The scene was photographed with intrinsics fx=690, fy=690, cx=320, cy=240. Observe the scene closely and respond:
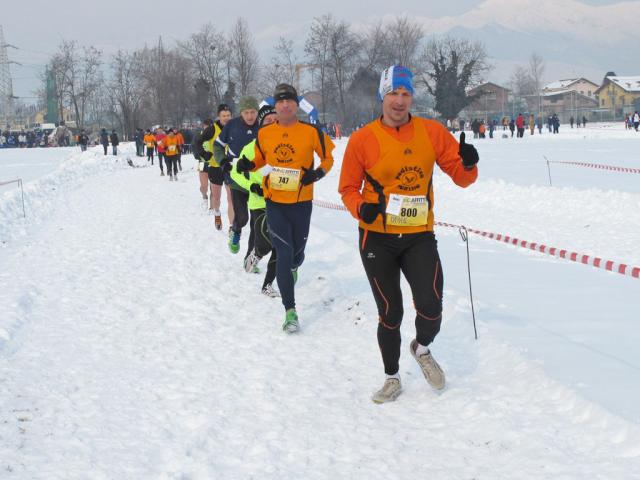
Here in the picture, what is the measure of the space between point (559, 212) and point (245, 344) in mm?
9869

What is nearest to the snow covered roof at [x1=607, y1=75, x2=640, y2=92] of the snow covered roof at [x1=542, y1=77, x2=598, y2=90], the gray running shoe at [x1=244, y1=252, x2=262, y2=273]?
the snow covered roof at [x1=542, y1=77, x2=598, y2=90]

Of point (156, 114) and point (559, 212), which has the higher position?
point (156, 114)

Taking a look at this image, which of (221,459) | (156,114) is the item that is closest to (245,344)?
(221,459)

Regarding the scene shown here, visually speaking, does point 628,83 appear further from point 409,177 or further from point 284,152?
point 409,177

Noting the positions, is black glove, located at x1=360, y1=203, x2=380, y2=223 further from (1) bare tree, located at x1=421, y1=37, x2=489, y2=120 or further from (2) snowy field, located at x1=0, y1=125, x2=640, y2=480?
(1) bare tree, located at x1=421, y1=37, x2=489, y2=120

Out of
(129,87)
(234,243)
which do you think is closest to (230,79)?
(129,87)

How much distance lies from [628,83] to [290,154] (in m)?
114

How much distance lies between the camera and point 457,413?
13.7 feet

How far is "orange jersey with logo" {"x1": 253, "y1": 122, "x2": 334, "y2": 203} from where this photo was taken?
19.6 ft

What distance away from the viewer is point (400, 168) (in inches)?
164

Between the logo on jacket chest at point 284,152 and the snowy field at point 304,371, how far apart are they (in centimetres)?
153

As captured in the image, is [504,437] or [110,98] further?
[110,98]

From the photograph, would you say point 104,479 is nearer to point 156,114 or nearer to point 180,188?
point 180,188

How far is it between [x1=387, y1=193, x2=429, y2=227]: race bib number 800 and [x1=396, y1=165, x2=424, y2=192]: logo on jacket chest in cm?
6
